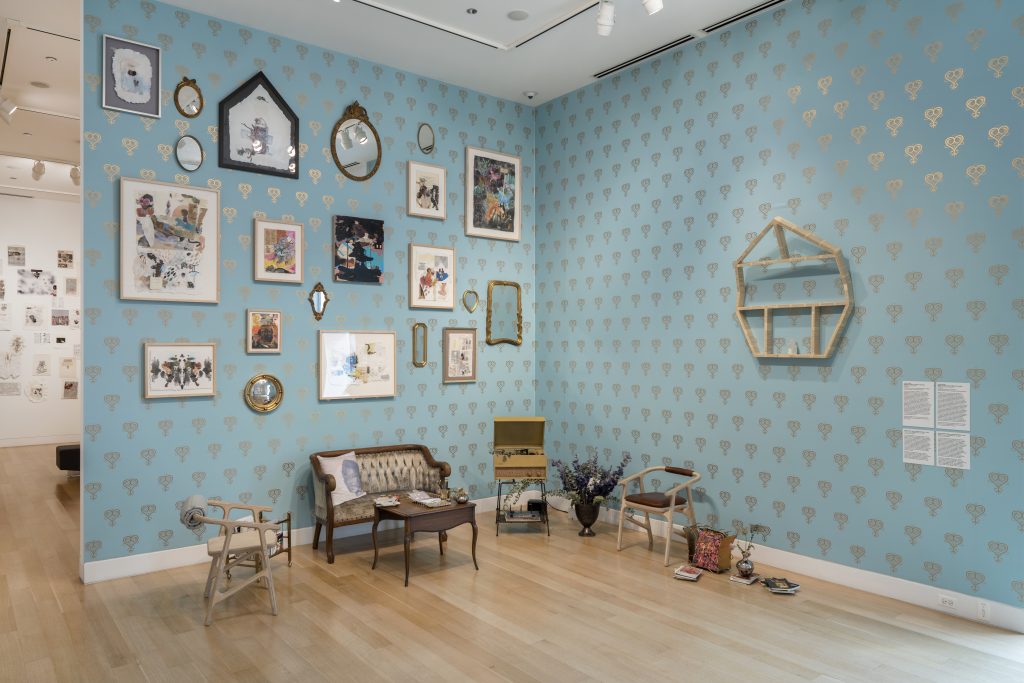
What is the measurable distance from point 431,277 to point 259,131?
2.08 m

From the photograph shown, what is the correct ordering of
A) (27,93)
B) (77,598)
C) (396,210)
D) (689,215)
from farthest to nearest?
(27,93), (396,210), (689,215), (77,598)

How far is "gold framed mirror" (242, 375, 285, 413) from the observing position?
5.70m

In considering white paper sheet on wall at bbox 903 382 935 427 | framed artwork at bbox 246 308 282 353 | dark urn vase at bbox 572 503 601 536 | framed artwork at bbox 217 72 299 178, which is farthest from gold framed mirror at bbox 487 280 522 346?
white paper sheet on wall at bbox 903 382 935 427

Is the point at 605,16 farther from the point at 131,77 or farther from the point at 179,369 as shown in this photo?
the point at 179,369

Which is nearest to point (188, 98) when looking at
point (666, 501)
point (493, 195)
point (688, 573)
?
point (493, 195)

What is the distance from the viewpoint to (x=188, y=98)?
5.43 metres

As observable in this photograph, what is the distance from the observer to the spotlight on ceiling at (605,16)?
202 inches

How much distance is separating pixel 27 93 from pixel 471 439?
6.03m

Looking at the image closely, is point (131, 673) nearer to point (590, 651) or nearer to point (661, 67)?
point (590, 651)

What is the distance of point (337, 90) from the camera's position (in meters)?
6.25

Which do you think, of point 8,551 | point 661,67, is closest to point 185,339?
point 8,551

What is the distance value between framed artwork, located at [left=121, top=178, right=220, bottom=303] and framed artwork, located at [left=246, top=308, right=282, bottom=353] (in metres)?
0.35

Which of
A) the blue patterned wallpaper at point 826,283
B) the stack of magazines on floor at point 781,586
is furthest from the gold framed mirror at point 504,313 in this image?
the stack of magazines on floor at point 781,586

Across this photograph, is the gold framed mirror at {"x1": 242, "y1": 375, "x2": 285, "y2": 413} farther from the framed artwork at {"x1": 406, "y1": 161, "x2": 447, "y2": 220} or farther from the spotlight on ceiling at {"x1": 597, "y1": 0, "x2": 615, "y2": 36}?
the spotlight on ceiling at {"x1": 597, "y1": 0, "x2": 615, "y2": 36}
